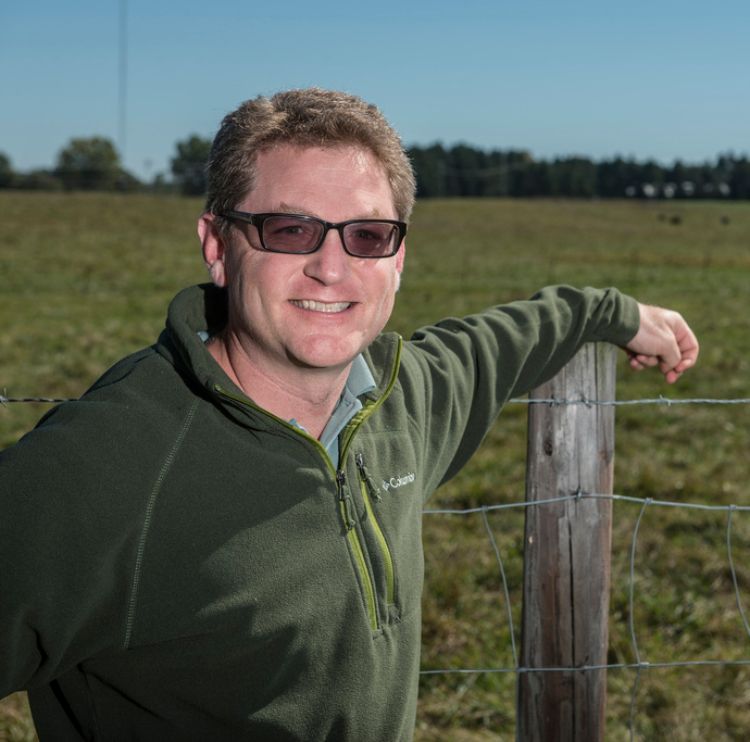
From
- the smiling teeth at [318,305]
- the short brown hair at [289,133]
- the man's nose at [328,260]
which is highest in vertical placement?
the short brown hair at [289,133]

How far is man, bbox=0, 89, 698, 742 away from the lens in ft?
6.09

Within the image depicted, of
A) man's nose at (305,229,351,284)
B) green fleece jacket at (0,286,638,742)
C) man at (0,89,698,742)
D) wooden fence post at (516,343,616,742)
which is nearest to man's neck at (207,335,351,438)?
man at (0,89,698,742)

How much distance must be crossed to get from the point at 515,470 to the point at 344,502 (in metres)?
5.35

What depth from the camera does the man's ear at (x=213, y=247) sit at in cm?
239

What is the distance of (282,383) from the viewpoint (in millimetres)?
2332

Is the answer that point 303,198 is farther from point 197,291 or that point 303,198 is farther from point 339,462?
point 339,462

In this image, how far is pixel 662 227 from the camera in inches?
2178

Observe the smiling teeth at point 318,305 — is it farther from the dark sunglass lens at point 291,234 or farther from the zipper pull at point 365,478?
the zipper pull at point 365,478

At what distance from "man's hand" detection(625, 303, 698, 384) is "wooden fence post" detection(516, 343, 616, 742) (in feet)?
0.62

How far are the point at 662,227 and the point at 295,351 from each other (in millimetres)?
56239

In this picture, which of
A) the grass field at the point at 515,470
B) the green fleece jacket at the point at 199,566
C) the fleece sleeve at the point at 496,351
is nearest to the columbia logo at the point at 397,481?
the green fleece jacket at the point at 199,566

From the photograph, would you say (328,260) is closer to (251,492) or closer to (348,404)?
(348,404)

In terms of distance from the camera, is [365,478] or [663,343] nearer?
[365,478]

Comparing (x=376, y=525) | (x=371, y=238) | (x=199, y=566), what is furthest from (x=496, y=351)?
(x=199, y=566)
